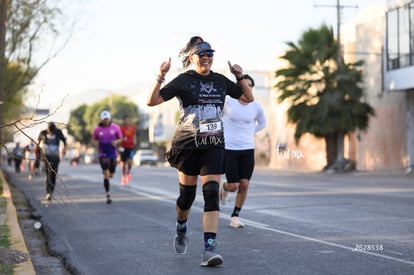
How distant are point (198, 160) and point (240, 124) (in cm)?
294

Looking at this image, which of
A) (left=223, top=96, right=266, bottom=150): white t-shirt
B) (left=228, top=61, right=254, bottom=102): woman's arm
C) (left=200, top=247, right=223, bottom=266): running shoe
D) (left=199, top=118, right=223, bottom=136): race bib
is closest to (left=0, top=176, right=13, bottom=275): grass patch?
(left=200, top=247, right=223, bottom=266): running shoe

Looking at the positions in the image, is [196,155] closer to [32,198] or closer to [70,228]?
[70,228]

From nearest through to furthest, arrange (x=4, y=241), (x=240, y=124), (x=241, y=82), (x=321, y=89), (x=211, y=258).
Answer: (x=211, y=258) < (x=241, y=82) < (x=4, y=241) < (x=240, y=124) < (x=321, y=89)

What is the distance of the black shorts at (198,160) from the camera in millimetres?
6777

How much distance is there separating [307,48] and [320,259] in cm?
3064

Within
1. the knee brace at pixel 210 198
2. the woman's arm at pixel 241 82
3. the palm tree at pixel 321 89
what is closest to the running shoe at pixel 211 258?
the knee brace at pixel 210 198

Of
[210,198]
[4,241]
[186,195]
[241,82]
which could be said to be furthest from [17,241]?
[241,82]

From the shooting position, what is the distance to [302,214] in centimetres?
1125

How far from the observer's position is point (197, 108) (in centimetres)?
677

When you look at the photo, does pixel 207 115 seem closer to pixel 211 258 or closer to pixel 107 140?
pixel 211 258

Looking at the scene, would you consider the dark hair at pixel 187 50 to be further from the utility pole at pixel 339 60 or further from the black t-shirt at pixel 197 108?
the utility pole at pixel 339 60

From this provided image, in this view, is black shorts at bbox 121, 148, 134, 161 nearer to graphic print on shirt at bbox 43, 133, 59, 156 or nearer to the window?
graphic print on shirt at bbox 43, 133, 59, 156

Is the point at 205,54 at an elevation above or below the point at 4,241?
above

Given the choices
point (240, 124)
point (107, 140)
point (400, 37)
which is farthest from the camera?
point (400, 37)
